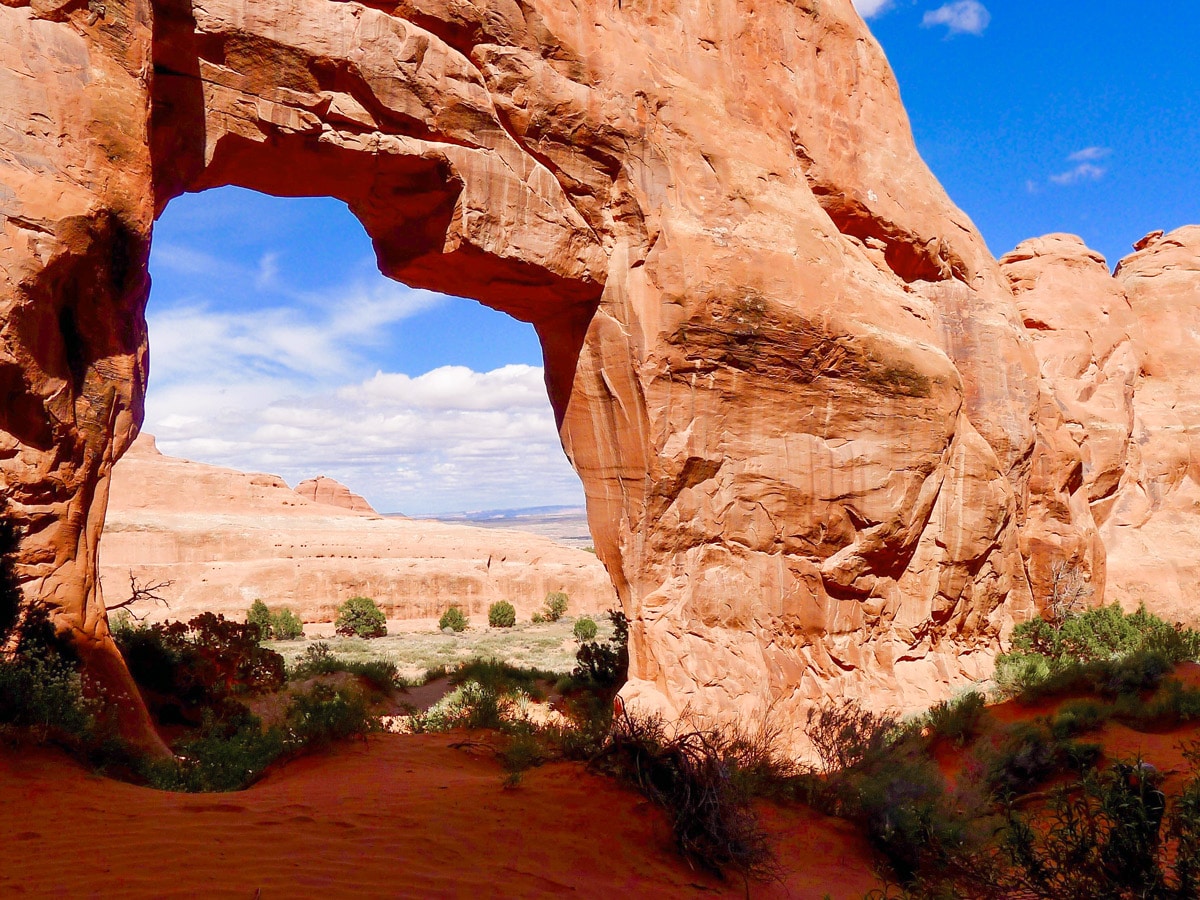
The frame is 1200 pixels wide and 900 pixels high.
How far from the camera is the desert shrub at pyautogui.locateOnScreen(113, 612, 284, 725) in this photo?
419 inches

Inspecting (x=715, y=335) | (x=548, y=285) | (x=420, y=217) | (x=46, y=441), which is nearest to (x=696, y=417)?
(x=715, y=335)

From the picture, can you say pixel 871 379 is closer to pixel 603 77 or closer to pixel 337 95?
pixel 603 77

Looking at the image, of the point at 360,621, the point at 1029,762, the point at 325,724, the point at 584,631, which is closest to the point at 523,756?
the point at 325,724

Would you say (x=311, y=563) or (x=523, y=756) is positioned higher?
(x=311, y=563)

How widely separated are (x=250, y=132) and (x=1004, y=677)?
484 inches

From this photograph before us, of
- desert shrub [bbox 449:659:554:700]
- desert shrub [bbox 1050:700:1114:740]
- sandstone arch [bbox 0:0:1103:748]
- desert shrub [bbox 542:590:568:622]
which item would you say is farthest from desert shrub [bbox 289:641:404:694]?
desert shrub [bbox 542:590:568:622]

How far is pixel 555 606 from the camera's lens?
31.5 meters

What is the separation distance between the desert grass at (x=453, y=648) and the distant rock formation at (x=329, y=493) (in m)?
35.4

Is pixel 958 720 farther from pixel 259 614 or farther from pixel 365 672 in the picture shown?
pixel 259 614

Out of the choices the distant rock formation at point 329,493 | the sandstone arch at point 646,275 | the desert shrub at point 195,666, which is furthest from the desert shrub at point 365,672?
the distant rock formation at point 329,493

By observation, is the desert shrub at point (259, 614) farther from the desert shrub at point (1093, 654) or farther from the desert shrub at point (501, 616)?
the desert shrub at point (1093, 654)

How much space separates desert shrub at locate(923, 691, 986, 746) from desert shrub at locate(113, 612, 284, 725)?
948 cm

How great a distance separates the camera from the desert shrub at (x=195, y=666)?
10.6 m

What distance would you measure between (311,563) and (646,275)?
22.5 meters
